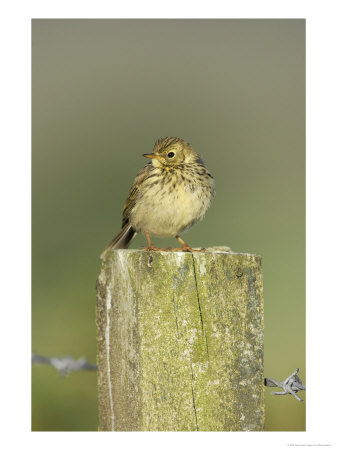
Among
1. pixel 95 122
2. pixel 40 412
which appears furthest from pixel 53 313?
pixel 95 122

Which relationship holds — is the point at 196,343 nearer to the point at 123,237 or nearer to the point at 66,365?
Result: the point at 66,365

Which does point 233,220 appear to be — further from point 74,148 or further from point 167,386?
point 167,386

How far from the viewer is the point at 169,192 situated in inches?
186

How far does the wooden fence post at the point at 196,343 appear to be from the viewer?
2.74m

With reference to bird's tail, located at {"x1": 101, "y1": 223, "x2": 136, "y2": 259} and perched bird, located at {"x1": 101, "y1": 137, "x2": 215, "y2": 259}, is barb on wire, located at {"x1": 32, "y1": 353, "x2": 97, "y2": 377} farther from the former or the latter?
bird's tail, located at {"x1": 101, "y1": 223, "x2": 136, "y2": 259}

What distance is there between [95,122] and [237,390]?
13.7ft

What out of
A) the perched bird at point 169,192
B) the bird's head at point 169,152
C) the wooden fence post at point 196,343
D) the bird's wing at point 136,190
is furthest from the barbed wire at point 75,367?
the bird's head at point 169,152

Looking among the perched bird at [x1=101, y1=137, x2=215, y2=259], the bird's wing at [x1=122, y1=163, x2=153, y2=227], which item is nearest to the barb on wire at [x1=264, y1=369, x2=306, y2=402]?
the perched bird at [x1=101, y1=137, x2=215, y2=259]

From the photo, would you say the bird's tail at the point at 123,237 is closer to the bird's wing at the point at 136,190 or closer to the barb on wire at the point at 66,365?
the bird's wing at the point at 136,190

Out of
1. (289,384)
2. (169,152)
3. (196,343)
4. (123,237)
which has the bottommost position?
(289,384)

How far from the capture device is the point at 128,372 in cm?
287

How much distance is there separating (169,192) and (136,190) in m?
0.37

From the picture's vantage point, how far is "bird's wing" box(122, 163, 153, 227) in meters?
4.95

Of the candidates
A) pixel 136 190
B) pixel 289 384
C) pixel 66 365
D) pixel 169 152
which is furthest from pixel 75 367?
pixel 169 152
